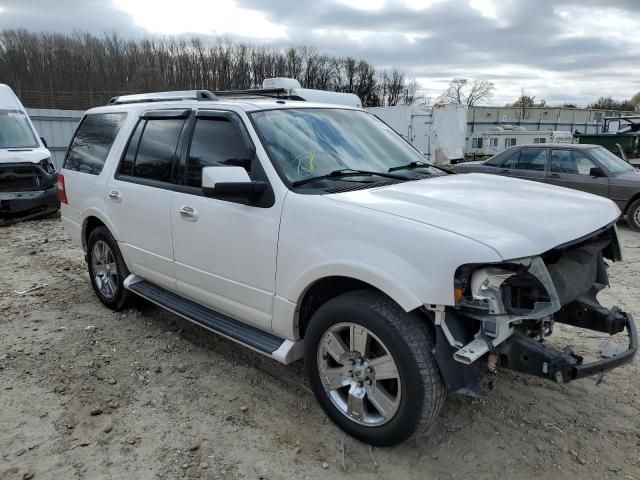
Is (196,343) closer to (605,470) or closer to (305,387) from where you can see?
(305,387)

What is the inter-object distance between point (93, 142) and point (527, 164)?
8.68 m

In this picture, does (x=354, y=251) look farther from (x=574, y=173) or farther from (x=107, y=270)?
(x=574, y=173)

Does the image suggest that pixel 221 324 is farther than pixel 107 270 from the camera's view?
No

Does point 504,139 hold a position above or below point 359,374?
above

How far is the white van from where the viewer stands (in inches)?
376

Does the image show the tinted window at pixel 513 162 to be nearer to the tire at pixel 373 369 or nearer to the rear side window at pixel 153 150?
the rear side window at pixel 153 150

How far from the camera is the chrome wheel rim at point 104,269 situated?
4973 millimetres

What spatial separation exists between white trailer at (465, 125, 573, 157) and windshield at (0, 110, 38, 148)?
18.8 m

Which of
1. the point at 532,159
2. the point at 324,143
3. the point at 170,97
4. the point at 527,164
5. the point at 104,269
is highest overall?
the point at 170,97

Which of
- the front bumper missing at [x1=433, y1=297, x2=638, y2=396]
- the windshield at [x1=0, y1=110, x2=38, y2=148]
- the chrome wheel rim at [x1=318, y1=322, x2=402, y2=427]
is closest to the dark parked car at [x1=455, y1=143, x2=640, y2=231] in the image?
the front bumper missing at [x1=433, y1=297, x2=638, y2=396]

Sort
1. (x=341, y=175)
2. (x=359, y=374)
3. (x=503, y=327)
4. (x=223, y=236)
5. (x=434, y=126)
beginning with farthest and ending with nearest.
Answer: (x=434, y=126) → (x=223, y=236) → (x=341, y=175) → (x=359, y=374) → (x=503, y=327)

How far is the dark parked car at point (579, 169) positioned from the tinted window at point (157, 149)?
323 inches

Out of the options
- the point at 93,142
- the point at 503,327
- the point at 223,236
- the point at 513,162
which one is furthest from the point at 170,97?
the point at 513,162

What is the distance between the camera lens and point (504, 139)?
25578mm
